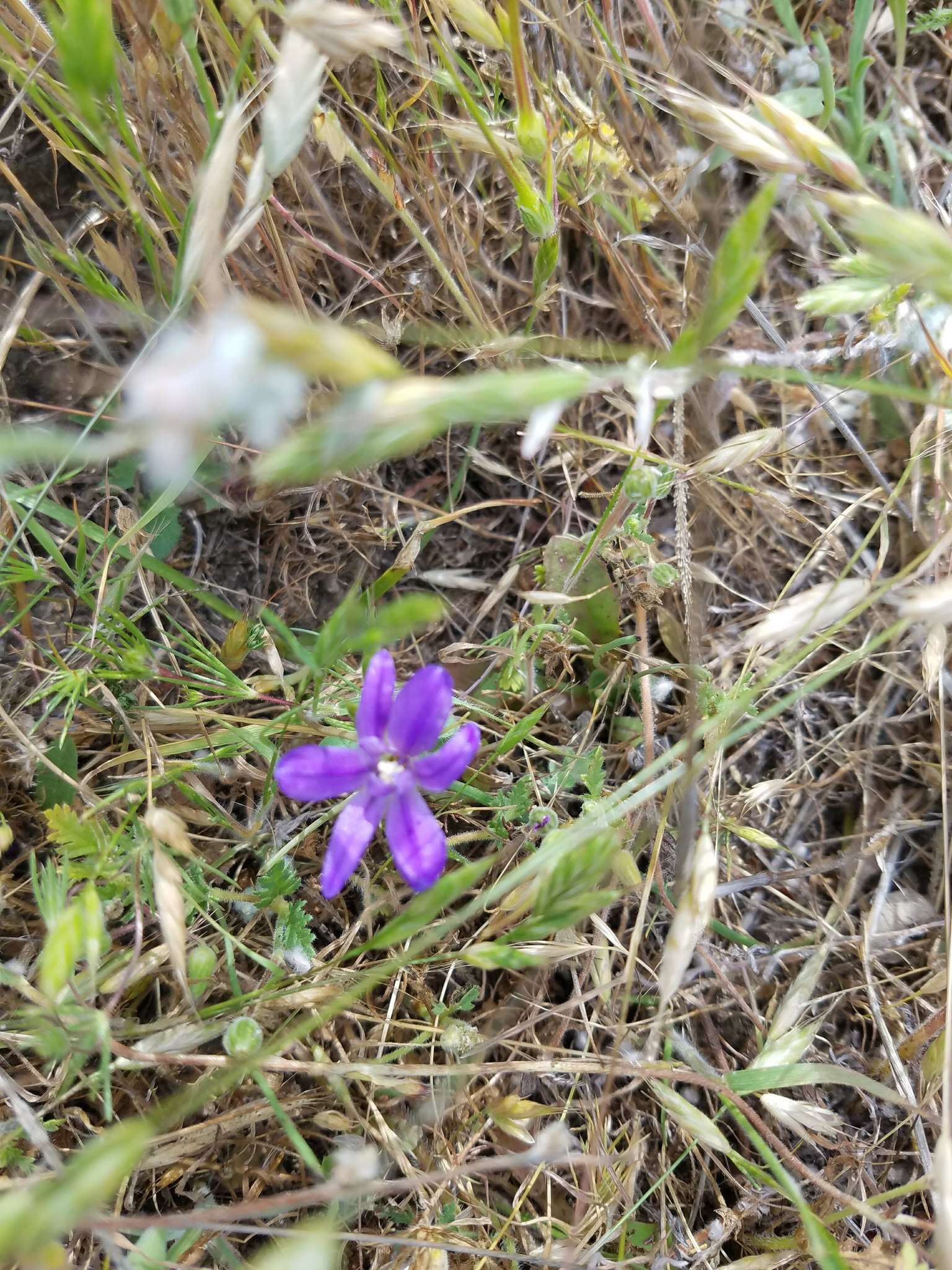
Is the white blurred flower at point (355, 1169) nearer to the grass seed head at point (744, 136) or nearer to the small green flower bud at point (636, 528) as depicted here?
the small green flower bud at point (636, 528)

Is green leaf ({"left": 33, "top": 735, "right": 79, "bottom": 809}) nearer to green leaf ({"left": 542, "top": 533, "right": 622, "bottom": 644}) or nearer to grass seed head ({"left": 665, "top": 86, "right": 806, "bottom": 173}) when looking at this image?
green leaf ({"left": 542, "top": 533, "right": 622, "bottom": 644})

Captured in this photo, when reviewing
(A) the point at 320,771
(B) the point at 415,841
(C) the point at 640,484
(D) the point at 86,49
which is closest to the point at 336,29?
(D) the point at 86,49

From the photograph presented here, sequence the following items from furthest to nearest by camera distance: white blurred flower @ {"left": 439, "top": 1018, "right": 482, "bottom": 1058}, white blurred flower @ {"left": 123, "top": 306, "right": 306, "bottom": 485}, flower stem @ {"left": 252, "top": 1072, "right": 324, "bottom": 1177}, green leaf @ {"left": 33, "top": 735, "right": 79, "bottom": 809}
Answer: green leaf @ {"left": 33, "top": 735, "right": 79, "bottom": 809} → white blurred flower @ {"left": 439, "top": 1018, "right": 482, "bottom": 1058} → flower stem @ {"left": 252, "top": 1072, "right": 324, "bottom": 1177} → white blurred flower @ {"left": 123, "top": 306, "right": 306, "bottom": 485}

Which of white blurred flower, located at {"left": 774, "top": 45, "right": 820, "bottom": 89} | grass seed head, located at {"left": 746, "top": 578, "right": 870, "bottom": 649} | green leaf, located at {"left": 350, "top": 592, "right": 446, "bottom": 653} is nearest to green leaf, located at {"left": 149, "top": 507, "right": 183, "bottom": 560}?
green leaf, located at {"left": 350, "top": 592, "right": 446, "bottom": 653}

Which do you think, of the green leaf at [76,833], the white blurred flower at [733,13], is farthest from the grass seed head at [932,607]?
the white blurred flower at [733,13]

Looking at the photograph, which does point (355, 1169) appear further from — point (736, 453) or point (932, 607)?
point (736, 453)

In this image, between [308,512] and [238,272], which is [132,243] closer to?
[238,272]

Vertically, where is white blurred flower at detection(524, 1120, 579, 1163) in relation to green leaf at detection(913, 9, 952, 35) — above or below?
below
